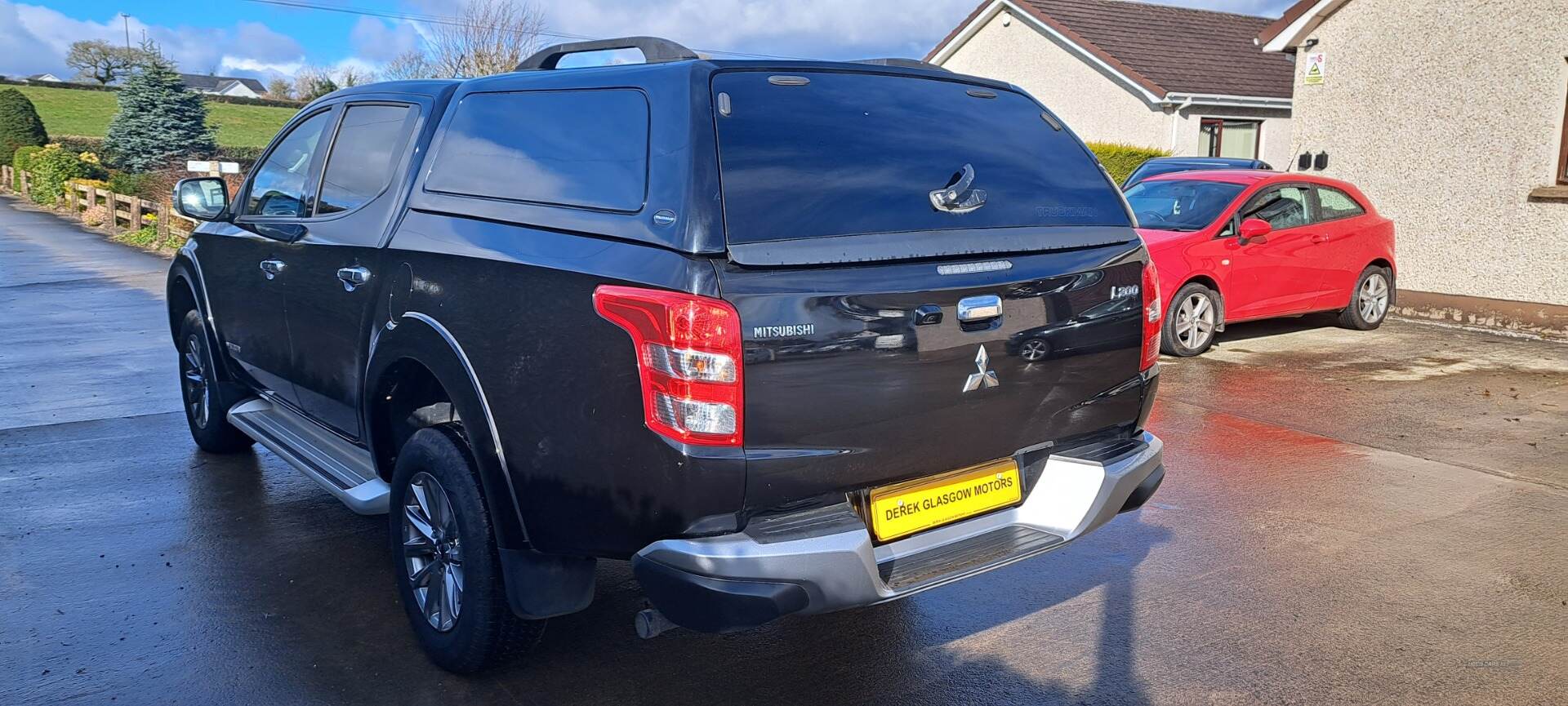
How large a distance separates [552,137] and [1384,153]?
37.7 feet

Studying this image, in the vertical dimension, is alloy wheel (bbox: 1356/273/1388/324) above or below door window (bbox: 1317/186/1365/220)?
below

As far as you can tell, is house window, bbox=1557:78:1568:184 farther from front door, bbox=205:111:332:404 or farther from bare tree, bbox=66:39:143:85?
bare tree, bbox=66:39:143:85

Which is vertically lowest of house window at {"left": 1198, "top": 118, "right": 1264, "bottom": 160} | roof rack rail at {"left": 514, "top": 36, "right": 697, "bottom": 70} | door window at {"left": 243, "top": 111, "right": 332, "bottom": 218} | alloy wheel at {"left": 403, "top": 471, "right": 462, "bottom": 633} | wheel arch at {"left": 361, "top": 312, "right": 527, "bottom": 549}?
alloy wheel at {"left": 403, "top": 471, "right": 462, "bottom": 633}

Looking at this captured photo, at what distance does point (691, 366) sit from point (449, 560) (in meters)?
1.28

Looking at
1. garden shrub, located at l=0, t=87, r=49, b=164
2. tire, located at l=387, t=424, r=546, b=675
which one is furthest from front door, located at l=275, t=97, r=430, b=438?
garden shrub, located at l=0, t=87, r=49, b=164

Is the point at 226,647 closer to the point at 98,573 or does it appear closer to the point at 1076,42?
the point at 98,573

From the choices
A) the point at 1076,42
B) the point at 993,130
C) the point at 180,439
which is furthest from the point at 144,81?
the point at 993,130

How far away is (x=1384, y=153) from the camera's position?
12.5 metres

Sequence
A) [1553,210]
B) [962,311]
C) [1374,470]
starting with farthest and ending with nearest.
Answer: [1553,210]
[1374,470]
[962,311]

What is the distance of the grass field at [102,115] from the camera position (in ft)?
158

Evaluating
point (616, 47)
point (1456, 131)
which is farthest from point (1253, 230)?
point (616, 47)

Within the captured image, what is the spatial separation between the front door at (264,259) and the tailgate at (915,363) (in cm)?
267

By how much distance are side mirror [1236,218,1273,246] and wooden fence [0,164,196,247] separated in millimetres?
12030

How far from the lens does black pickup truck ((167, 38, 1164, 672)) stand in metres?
2.98
